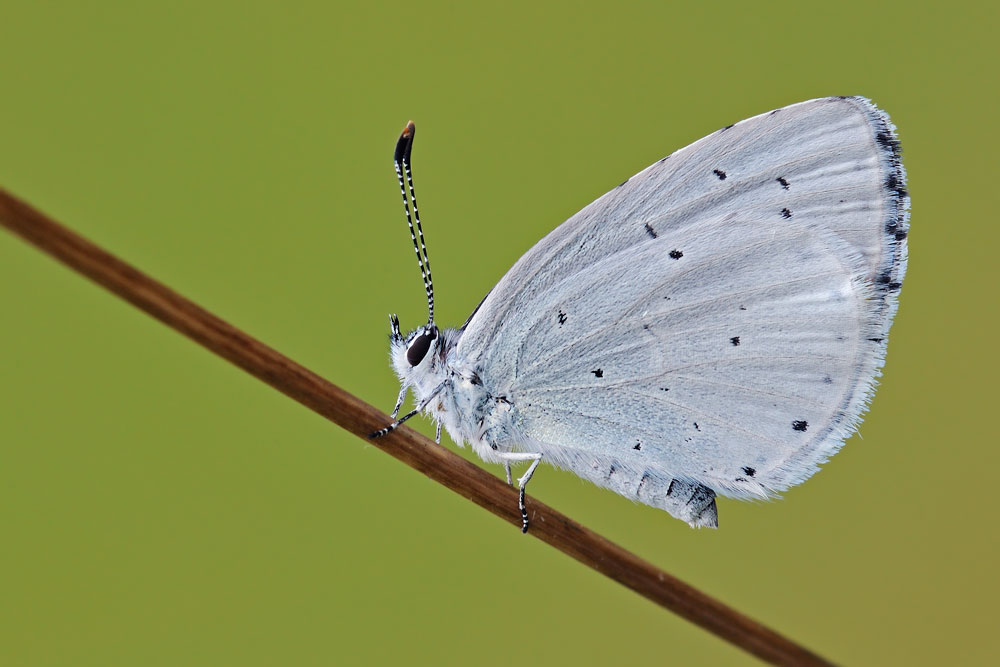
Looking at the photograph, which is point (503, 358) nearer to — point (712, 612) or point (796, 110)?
point (712, 612)

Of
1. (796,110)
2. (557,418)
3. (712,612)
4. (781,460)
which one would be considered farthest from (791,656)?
(796,110)

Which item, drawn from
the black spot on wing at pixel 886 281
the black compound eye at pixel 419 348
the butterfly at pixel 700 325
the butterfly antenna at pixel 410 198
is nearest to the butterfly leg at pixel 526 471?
the butterfly at pixel 700 325

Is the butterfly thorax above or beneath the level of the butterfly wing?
beneath

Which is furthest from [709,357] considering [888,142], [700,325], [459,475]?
[459,475]

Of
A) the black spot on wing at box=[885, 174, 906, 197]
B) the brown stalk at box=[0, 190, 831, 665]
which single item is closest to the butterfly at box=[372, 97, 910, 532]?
the black spot on wing at box=[885, 174, 906, 197]

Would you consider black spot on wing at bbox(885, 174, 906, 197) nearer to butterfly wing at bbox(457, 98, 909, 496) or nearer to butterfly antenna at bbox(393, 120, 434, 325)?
butterfly wing at bbox(457, 98, 909, 496)

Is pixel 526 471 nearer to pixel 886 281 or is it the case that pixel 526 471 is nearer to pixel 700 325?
pixel 700 325
